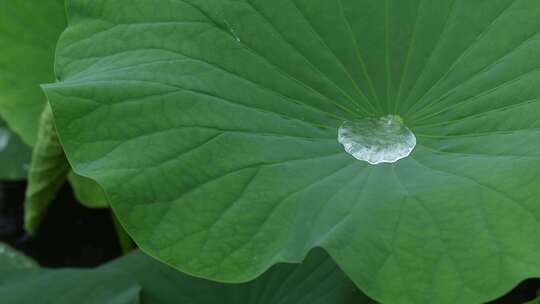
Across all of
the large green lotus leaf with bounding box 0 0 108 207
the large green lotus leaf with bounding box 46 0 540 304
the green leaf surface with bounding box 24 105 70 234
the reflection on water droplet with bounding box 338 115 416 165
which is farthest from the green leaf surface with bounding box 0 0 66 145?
the reflection on water droplet with bounding box 338 115 416 165

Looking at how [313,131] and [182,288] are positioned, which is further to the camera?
[182,288]

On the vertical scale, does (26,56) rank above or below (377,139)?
below

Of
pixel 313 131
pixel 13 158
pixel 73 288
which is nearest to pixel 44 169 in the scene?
pixel 73 288

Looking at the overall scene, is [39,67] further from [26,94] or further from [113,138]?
[113,138]

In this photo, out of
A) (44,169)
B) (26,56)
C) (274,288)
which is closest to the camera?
(274,288)

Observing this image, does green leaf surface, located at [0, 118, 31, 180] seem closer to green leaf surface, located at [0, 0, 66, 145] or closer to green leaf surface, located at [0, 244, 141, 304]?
green leaf surface, located at [0, 0, 66, 145]

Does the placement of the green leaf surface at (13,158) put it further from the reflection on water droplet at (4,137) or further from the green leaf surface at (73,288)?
the green leaf surface at (73,288)

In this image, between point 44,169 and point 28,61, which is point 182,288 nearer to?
point 44,169
